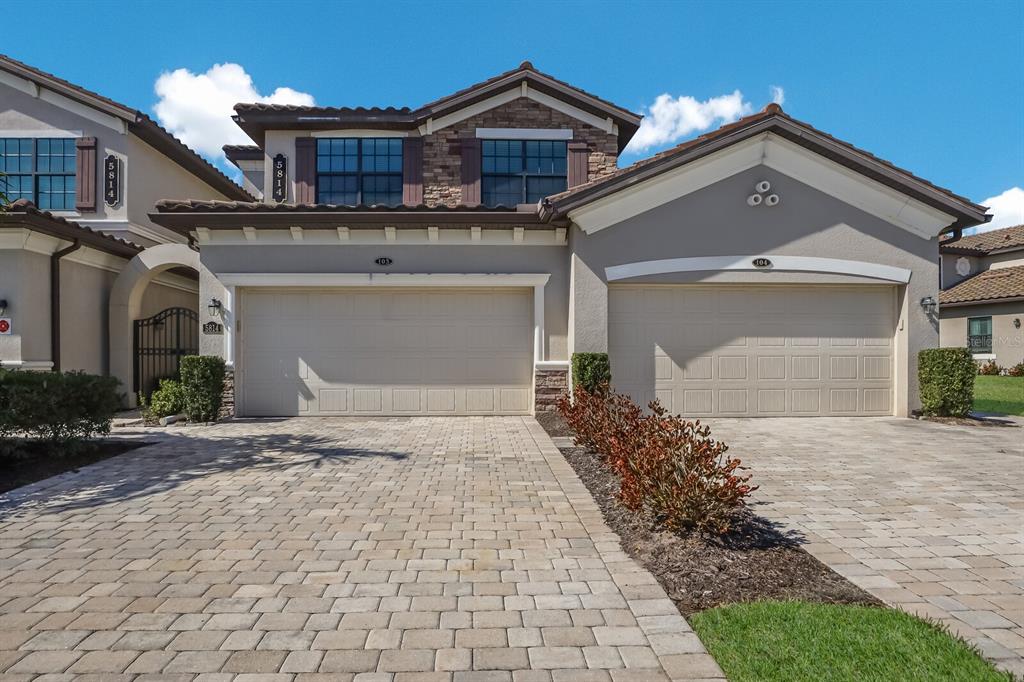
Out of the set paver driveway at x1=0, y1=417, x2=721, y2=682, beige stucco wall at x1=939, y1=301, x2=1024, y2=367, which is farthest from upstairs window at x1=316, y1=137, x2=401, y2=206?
beige stucco wall at x1=939, y1=301, x2=1024, y2=367

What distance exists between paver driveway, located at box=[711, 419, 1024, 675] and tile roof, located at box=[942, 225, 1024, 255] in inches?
872

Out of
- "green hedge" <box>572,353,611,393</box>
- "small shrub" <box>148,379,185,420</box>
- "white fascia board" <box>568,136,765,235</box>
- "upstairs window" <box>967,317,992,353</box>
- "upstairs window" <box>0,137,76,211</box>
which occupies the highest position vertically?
"upstairs window" <box>0,137,76,211</box>

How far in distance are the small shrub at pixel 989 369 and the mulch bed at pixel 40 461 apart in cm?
2760

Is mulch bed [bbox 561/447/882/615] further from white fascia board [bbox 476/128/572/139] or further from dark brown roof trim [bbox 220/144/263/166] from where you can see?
dark brown roof trim [bbox 220/144/263/166]

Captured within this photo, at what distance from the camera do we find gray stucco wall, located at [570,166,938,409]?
10.7 meters

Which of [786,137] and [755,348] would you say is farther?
[755,348]

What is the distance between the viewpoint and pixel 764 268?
428 inches

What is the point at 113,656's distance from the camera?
9.57ft

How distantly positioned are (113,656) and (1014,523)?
6.82 metres

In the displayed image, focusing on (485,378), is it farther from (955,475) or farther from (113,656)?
(113,656)

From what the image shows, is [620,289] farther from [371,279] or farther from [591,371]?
[371,279]

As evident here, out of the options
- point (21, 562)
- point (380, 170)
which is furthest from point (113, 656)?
point (380, 170)

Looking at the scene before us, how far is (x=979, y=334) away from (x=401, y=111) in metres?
24.3

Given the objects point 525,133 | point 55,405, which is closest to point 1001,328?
point 525,133
